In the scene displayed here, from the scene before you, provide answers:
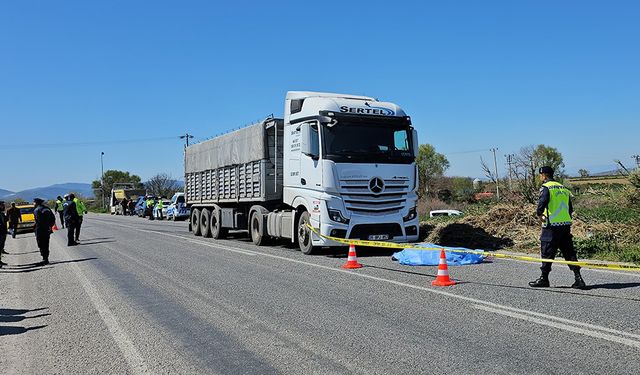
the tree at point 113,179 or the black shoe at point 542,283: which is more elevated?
the tree at point 113,179

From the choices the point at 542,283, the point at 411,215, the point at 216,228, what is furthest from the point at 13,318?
the point at 216,228

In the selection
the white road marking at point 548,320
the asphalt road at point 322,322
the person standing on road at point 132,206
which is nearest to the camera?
the asphalt road at point 322,322

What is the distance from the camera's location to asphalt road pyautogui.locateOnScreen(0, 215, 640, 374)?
4.95 meters

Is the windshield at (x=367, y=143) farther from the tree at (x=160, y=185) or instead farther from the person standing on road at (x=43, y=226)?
the tree at (x=160, y=185)

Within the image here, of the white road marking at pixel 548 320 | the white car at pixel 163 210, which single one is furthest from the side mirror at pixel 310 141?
the white car at pixel 163 210

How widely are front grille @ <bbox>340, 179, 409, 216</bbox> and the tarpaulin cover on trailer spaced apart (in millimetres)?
3815

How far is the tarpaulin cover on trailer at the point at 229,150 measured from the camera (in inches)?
625

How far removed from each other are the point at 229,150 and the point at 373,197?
716cm

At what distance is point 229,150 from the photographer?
18328 millimetres

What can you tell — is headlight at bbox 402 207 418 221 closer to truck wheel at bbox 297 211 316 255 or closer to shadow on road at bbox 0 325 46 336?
truck wheel at bbox 297 211 316 255

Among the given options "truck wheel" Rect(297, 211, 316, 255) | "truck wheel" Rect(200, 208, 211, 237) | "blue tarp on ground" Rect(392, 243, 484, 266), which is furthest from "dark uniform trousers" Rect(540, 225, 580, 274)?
"truck wheel" Rect(200, 208, 211, 237)

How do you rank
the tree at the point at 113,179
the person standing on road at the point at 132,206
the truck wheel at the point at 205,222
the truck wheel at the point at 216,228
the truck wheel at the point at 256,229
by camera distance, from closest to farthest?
the truck wheel at the point at 256,229 < the truck wheel at the point at 216,228 < the truck wheel at the point at 205,222 < the person standing on road at the point at 132,206 < the tree at the point at 113,179

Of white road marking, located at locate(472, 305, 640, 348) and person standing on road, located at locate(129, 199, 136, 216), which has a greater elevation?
person standing on road, located at locate(129, 199, 136, 216)

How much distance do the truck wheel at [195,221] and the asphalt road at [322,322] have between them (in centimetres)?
1065
